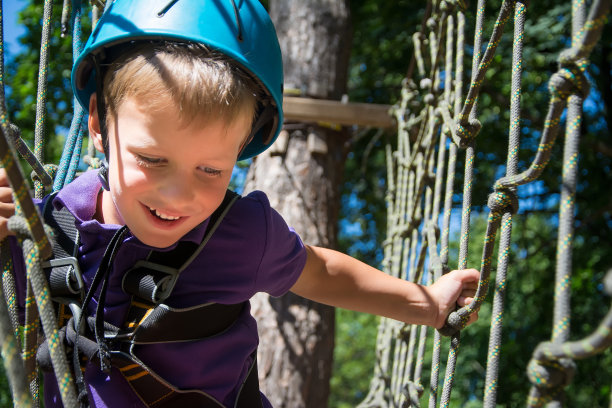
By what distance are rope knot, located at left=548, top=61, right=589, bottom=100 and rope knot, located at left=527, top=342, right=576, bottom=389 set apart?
0.29m

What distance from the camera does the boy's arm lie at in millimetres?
1281

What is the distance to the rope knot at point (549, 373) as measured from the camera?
0.66 m

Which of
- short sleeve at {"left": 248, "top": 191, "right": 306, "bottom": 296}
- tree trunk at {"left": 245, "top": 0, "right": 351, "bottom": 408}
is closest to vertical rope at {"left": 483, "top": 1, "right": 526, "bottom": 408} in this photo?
short sleeve at {"left": 248, "top": 191, "right": 306, "bottom": 296}

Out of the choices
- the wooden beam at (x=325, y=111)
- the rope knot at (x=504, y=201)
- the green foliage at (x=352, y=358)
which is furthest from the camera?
the green foliage at (x=352, y=358)

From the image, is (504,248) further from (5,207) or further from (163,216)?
(5,207)

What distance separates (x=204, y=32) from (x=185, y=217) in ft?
1.07

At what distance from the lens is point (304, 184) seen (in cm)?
203

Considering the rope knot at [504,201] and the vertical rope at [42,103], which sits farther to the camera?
the vertical rope at [42,103]

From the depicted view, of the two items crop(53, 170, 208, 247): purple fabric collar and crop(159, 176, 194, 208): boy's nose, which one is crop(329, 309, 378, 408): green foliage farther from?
crop(159, 176, 194, 208): boy's nose

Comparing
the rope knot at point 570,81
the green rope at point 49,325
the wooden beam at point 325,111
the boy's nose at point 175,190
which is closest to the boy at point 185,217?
the boy's nose at point 175,190

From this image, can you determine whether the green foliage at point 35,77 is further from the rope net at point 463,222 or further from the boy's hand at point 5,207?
the boy's hand at point 5,207

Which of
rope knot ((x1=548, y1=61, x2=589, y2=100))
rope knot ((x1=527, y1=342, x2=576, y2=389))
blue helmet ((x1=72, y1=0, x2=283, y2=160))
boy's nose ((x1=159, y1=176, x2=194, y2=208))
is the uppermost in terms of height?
blue helmet ((x1=72, y1=0, x2=283, y2=160))

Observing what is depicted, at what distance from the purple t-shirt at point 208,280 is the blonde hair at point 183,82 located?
20cm

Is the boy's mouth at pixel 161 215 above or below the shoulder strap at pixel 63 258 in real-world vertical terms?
above
